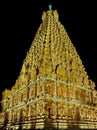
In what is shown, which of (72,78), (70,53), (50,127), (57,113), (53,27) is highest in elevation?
(53,27)

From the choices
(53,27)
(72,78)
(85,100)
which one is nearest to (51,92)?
(72,78)

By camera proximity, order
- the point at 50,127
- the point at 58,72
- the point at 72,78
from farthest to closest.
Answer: the point at 72,78 → the point at 58,72 → the point at 50,127

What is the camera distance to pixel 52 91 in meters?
24.6

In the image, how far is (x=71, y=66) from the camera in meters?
28.8

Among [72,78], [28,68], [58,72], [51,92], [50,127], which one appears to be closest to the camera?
[50,127]

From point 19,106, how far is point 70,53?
1054 cm

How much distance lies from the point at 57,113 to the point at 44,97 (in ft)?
7.84

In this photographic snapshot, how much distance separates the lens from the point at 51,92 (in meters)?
24.5

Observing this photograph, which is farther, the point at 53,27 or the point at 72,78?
the point at 53,27

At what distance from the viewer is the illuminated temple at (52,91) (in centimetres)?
2355

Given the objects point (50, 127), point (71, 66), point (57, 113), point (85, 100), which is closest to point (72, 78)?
point (71, 66)

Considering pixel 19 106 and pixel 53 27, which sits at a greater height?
pixel 53 27

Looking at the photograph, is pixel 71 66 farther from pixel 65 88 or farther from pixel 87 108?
pixel 87 108

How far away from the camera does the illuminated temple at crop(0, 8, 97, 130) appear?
23547 mm
